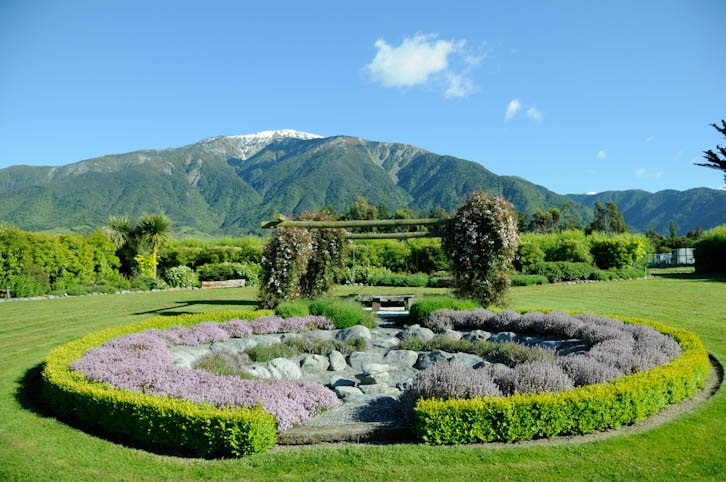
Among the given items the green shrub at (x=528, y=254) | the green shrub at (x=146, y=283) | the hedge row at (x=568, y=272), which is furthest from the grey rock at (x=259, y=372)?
the green shrub at (x=528, y=254)

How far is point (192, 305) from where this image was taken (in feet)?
50.1

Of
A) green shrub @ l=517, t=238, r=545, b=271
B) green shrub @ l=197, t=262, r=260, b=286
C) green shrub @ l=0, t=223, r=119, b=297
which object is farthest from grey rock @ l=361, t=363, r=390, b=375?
green shrub @ l=517, t=238, r=545, b=271

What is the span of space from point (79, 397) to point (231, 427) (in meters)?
2.15

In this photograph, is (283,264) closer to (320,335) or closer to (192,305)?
(320,335)

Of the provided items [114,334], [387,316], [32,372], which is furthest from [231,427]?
[387,316]

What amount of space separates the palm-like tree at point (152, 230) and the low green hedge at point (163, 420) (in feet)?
67.8

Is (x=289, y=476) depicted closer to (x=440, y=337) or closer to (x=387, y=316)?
(x=440, y=337)

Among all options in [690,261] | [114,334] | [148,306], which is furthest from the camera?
[690,261]

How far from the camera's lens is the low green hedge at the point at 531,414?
4.60m

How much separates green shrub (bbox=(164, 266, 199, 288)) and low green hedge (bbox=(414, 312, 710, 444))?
2089 centimetres

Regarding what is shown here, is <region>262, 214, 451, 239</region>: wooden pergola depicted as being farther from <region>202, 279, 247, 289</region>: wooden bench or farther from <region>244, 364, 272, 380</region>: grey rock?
<region>202, 279, 247, 289</region>: wooden bench

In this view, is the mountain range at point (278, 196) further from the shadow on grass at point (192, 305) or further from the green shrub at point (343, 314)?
→ the green shrub at point (343, 314)

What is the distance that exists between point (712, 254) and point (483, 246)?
72.6ft

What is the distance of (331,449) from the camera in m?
4.56
